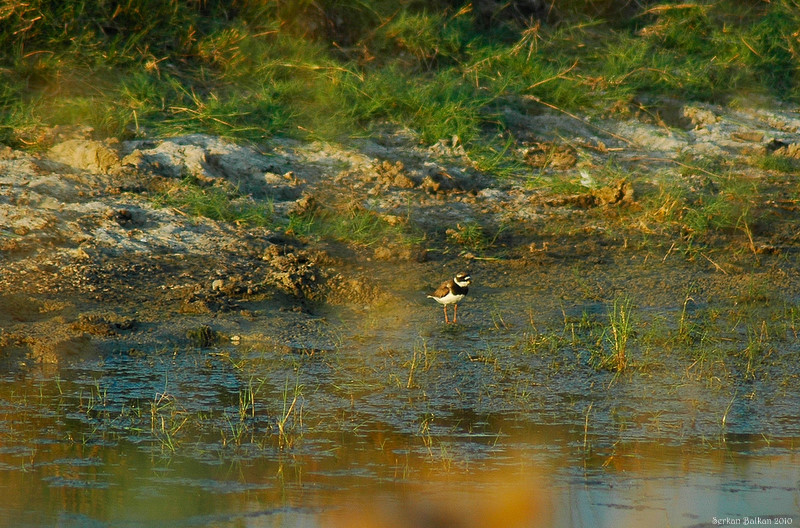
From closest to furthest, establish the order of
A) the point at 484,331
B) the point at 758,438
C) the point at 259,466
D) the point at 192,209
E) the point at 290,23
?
the point at 259,466
the point at 758,438
the point at 484,331
the point at 192,209
the point at 290,23

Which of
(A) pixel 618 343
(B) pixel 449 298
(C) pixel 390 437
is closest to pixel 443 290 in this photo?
(B) pixel 449 298

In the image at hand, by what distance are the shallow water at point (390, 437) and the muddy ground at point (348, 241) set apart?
0.44 metres

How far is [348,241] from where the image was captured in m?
7.51

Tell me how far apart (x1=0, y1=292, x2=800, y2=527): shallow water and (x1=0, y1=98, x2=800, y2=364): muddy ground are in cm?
44

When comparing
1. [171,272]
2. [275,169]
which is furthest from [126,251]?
[275,169]

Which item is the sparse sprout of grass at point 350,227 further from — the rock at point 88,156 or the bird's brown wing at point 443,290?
the rock at point 88,156

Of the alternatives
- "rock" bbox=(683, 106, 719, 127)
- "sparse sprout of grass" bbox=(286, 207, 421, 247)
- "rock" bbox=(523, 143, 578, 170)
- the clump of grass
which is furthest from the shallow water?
"rock" bbox=(683, 106, 719, 127)

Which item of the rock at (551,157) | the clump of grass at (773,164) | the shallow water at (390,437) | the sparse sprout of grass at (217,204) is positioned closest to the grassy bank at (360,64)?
the rock at (551,157)

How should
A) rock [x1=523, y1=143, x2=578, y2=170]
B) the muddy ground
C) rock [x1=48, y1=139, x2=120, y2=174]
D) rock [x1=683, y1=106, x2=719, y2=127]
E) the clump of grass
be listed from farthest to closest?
rock [x1=683, y1=106, x2=719, y2=127] < the clump of grass < rock [x1=523, y1=143, x2=578, y2=170] < rock [x1=48, y1=139, x2=120, y2=174] < the muddy ground

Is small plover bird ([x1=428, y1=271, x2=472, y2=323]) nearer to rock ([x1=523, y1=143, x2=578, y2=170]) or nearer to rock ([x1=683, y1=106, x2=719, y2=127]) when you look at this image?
rock ([x1=523, y1=143, x2=578, y2=170])

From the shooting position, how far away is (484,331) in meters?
6.48

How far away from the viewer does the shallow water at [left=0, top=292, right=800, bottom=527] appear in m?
4.05

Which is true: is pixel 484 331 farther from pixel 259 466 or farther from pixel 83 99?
pixel 83 99

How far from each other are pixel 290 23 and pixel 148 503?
6440mm
